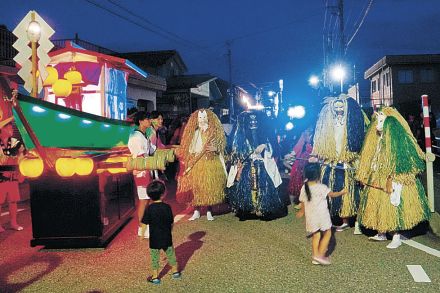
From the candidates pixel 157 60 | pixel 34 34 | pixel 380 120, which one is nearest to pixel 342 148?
pixel 380 120

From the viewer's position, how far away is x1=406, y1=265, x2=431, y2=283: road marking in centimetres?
454

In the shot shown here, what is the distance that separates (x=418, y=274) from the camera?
186 inches

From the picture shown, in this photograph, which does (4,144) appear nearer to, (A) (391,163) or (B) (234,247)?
(B) (234,247)

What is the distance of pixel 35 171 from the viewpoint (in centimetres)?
571

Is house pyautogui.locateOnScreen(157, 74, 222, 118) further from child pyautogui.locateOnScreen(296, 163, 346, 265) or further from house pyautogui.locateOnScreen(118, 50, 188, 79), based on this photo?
child pyautogui.locateOnScreen(296, 163, 346, 265)

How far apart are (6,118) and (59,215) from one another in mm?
2289

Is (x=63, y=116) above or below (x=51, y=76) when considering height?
below

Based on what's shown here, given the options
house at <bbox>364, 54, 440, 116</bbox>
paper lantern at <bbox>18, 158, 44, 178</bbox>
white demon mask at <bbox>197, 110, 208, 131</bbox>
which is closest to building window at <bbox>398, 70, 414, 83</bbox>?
house at <bbox>364, 54, 440, 116</bbox>

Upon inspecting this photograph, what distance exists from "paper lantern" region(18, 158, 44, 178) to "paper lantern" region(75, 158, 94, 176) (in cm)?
50

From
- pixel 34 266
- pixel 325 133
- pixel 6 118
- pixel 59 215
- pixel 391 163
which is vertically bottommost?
pixel 34 266

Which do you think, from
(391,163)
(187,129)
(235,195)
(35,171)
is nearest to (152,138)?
(187,129)

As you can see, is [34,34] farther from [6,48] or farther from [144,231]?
[6,48]

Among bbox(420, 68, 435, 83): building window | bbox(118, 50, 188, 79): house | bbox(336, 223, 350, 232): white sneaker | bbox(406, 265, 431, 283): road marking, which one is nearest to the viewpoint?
bbox(406, 265, 431, 283): road marking

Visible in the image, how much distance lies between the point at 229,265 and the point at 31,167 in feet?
9.12
